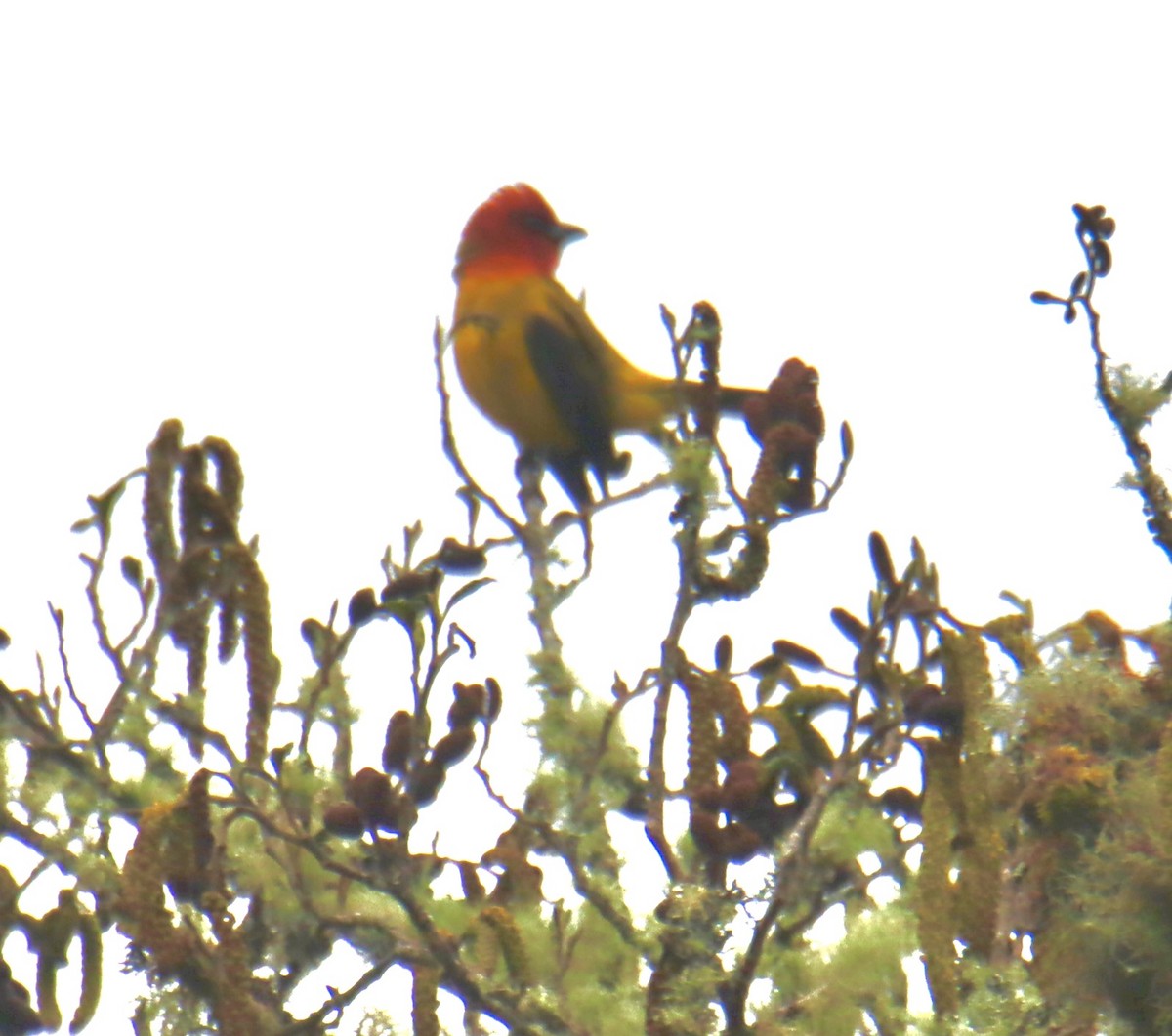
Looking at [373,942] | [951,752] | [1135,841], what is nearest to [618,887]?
[373,942]

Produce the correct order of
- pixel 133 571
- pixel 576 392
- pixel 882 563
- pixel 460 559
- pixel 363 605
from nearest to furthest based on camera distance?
1. pixel 882 563
2. pixel 363 605
3. pixel 133 571
4. pixel 460 559
5. pixel 576 392

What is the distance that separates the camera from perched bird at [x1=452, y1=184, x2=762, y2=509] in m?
4.68

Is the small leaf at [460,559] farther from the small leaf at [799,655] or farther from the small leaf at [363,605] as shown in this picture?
the small leaf at [799,655]

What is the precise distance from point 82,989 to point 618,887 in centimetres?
70

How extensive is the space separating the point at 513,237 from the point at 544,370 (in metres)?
0.98

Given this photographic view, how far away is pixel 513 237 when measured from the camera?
5.60m

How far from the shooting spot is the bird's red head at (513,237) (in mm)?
5512

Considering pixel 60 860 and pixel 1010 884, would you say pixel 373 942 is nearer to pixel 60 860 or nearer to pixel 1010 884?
pixel 60 860

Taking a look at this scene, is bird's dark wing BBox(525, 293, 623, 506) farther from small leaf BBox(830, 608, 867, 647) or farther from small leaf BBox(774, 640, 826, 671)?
small leaf BBox(830, 608, 867, 647)

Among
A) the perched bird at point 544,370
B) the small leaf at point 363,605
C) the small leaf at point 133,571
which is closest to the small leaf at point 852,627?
the small leaf at point 363,605

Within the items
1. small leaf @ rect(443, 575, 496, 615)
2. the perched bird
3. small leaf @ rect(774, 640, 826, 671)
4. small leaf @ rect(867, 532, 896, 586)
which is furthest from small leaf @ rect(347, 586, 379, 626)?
the perched bird

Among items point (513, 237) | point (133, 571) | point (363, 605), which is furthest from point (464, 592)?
point (513, 237)

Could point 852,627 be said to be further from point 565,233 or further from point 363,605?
point 565,233

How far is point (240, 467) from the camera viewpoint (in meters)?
2.35
